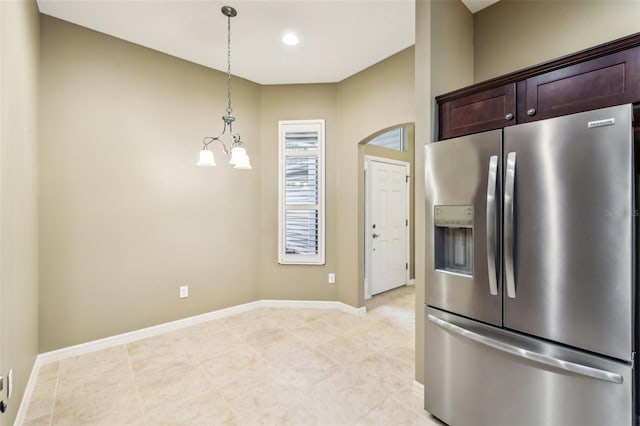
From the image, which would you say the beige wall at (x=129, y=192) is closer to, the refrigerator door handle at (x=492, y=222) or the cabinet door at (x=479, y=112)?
the cabinet door at (x=479, y=112)

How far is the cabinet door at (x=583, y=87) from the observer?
4.47 feet

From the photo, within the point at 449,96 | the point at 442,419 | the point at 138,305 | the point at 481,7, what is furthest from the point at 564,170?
the point at 138,305

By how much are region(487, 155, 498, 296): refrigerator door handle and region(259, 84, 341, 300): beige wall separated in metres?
2.64

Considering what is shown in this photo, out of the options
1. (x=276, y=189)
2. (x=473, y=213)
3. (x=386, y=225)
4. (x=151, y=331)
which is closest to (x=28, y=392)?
(x=151, y=331)

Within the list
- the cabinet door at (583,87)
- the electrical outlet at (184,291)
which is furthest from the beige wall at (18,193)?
the cabinet door at (583,87)

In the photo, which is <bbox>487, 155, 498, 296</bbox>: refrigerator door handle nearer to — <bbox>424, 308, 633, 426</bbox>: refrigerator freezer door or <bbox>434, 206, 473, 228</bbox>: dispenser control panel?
<bbox>434, 206, 473, 228</bbox>: dispenser control panel

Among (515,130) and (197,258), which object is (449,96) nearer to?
(515,130)

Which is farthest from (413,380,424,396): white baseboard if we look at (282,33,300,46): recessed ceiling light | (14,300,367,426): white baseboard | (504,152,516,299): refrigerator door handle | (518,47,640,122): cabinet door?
(282,33,300,46): recessed ceiling light

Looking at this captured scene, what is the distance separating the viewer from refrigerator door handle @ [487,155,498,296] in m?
1.62

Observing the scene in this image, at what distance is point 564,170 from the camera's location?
4.63 feet

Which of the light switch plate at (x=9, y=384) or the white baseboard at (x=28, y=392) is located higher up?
the light switch plate at (x=9, y=384)

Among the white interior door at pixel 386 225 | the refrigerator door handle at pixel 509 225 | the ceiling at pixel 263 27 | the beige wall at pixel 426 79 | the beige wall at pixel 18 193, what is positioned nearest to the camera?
the refrigerator door handle at pixel 509 225

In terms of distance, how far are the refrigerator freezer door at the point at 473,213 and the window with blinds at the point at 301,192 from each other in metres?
2.30

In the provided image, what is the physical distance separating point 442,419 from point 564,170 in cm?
162
